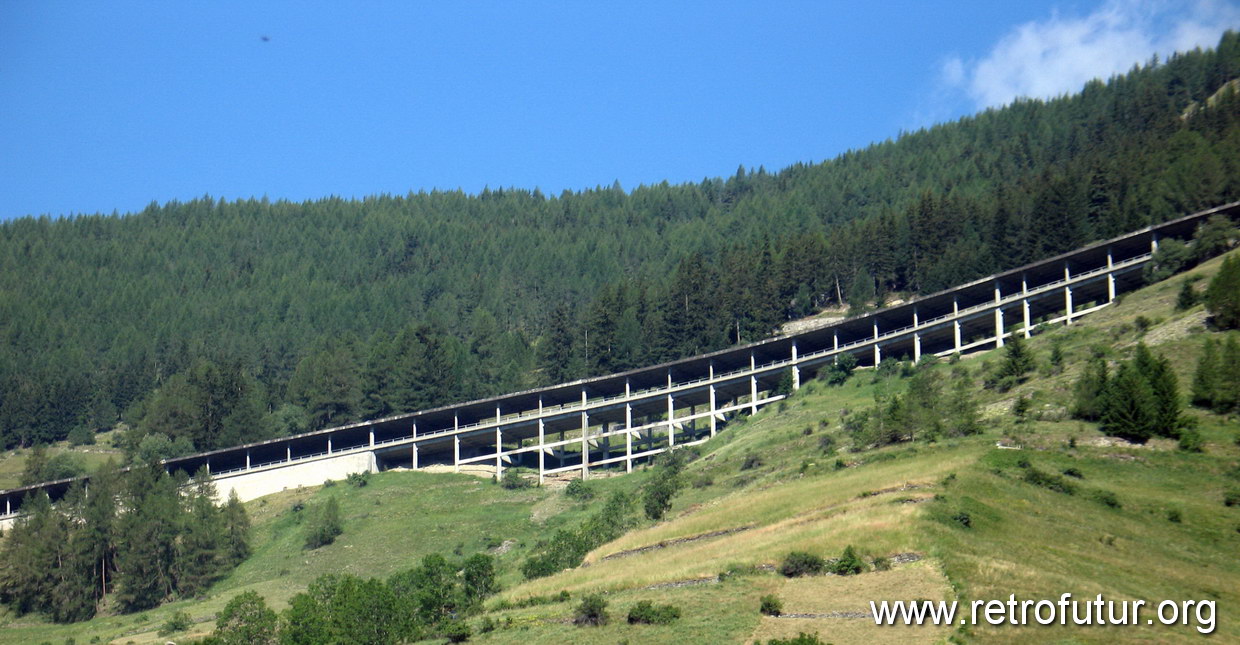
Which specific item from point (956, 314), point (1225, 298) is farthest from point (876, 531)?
point (956, 314)

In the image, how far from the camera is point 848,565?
47906mm

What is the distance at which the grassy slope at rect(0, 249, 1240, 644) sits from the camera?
44.8 meters

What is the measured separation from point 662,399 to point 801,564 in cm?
5491

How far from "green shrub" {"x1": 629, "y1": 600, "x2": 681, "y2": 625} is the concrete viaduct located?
51.4 metres

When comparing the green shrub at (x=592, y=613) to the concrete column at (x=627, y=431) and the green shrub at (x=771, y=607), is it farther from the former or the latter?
the concrete column at (x=627, y=431)

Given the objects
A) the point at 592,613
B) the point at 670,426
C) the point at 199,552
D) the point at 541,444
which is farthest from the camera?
the point at 541,444

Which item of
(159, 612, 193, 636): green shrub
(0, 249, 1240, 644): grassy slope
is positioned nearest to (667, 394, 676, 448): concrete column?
(0, 249, 1240, 644): grassy slope

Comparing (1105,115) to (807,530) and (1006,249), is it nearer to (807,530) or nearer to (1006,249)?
(1006,249)

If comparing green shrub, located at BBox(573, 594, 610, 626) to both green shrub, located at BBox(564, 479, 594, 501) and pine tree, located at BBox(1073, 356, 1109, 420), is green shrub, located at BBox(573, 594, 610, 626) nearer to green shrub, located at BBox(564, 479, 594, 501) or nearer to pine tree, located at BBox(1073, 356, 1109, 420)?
pine tree, located at BBox(1073, 356, 1109, 420)

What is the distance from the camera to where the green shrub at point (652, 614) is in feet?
154

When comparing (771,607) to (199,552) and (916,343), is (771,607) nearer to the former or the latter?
(199,552)

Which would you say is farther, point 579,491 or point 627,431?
→ point 627,431

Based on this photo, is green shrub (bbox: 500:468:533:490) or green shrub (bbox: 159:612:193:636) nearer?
green shrub (bbox: 159:612:193:636)

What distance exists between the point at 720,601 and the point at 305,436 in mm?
65734
